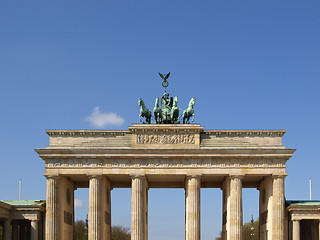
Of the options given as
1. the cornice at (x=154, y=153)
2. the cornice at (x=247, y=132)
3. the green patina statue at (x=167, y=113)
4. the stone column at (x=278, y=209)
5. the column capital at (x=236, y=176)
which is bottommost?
the stone column at (x=278, y=209)

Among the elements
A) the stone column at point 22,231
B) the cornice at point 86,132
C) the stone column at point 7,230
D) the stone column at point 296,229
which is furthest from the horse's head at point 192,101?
the stone column at point 22,231

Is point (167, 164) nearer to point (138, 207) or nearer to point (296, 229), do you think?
point (138, 207)

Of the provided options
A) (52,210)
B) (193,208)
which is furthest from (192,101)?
(52,210)

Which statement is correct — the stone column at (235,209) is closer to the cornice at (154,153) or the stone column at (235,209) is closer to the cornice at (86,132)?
the cornice at (154,153)

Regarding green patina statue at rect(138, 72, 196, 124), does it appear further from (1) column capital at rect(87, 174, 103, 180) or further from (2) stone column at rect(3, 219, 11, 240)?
(2) stone column at rect(3, 219, 11, 240)

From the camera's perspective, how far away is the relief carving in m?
69.6

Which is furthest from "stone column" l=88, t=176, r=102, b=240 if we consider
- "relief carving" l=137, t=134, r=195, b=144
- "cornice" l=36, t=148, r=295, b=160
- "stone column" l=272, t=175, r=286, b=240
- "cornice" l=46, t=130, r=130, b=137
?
"stone column" l=272, t=175, r=286, b=240

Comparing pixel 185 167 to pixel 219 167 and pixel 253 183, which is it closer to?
pixel 219 167

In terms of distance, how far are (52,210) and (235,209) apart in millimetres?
23068

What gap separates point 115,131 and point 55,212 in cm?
1275

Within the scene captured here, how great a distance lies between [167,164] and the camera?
6906 centimetres

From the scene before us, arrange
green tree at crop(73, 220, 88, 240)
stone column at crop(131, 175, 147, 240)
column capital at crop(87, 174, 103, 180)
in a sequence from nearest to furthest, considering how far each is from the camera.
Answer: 1. stone column at crop(131, 175, 147, 240)
2. column capital at crop(87, 174, 103, 180)
3. green tree at crop(73, 220, 88, 240)

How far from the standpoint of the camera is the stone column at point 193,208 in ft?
223

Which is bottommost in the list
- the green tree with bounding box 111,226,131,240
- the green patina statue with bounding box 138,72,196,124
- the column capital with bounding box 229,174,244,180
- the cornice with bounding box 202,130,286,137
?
the green tree with bounding box 111,226,131,240
